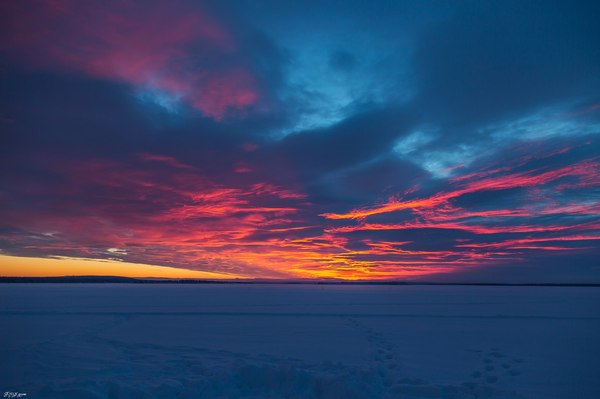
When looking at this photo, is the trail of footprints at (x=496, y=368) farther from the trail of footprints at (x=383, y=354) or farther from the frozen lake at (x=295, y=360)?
the trail of footprints at (x=383, y=354)

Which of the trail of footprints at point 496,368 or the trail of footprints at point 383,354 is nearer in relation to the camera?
the trail of footprints at point 496,368

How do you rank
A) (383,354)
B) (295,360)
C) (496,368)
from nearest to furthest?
1. (496,368)
2. (295,360)
3. (383,354)

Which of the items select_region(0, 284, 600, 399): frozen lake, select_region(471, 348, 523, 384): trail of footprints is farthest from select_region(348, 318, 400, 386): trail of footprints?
select_region(471, 348, 523, 384): trail of footprints

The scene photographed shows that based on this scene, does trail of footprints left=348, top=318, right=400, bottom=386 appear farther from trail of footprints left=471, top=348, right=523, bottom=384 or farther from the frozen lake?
trail of footprints left=471, top=348, right=523, bottom=384

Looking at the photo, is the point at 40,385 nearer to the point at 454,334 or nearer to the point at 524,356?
the point at 524,356

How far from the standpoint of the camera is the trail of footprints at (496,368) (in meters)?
7.54

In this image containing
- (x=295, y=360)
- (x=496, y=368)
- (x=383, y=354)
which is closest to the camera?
(x=496, y=368)

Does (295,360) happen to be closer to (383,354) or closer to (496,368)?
(383,354)

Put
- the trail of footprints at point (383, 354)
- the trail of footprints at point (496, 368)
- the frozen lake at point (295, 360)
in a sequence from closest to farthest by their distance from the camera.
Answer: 1. the frozen lake at point (295, 360)
2. the trail of footprints at point (496, 368)
3. the trail of footprints at point (383, 354)

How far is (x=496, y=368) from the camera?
8219 millimetres

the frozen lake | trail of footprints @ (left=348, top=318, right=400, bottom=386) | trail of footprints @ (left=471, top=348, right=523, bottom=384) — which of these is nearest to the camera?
the frozen lake

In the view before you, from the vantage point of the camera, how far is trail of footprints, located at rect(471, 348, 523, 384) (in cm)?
754

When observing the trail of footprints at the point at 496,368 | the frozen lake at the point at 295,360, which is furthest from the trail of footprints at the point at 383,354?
the trail of footprints at the point at 496,368

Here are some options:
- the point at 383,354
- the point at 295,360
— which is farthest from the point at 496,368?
the point at 295,360
